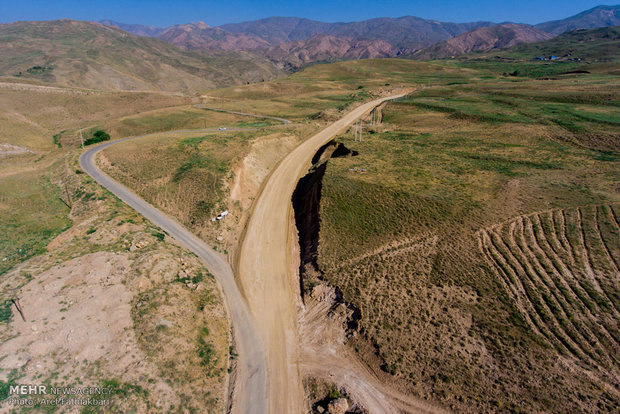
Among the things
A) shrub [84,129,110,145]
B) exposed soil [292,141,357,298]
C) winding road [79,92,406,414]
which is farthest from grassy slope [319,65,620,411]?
shrub [84,129,110,145]

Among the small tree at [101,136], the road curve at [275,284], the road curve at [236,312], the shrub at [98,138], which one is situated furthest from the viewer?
the small tree at [101,136]

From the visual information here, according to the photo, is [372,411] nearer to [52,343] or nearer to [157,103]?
[52,343]

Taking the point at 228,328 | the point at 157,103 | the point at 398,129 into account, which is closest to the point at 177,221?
the point at 228,328

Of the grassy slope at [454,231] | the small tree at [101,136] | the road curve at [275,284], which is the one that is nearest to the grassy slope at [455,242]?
the grassy slope at [454,231]

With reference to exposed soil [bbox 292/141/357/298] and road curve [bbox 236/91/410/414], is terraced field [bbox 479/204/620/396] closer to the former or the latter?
exposed soil [bbox 292/141/357/298]

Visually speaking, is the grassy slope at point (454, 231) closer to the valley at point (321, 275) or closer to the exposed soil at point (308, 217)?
the valley at point (321, 275)

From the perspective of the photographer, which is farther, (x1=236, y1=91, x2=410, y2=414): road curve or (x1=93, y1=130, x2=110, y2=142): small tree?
(x1=93, y1=130, x2=110, y2=142): small tree

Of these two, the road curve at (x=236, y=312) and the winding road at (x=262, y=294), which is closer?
the road curve at (x=236, y=312)

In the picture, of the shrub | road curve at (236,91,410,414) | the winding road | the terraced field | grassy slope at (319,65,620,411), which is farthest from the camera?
the shrub
